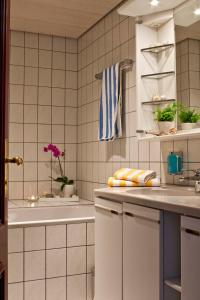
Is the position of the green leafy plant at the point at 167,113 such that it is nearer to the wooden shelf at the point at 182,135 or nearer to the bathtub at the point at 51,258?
the wooden shelf at the point at 182,135

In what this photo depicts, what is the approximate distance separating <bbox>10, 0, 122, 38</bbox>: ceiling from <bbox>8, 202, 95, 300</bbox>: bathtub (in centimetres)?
180

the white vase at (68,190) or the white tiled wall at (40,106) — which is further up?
the white tiled wall at (40,106)

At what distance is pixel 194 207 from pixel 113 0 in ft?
7.34

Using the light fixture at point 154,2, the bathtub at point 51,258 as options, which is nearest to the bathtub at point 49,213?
the bathtub at point 51,258

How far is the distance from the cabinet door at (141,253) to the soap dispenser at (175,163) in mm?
522

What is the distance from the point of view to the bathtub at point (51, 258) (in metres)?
2.71

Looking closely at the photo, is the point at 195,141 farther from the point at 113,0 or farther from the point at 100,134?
the point at 113,0

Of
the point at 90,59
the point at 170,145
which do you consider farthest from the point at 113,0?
the point at 170,145

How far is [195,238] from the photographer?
Result: 152cm

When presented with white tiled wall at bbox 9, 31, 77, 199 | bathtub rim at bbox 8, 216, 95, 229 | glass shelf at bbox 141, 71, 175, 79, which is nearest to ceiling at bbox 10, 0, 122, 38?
white tiled wall at bbox 9, 31, 77, 199

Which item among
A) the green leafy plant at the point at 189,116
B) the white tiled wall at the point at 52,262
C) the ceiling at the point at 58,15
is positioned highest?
the ceiling at the point at 58,15

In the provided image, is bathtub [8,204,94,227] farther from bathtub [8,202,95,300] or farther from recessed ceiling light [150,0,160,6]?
recessed ceiling light [150,0,160,6]

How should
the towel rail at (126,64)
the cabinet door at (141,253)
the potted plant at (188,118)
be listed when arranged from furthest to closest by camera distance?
the towel rail at (126,64), the potted plant at (188,118), the cabinet door at (141,253)

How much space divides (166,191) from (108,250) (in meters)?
0.50
